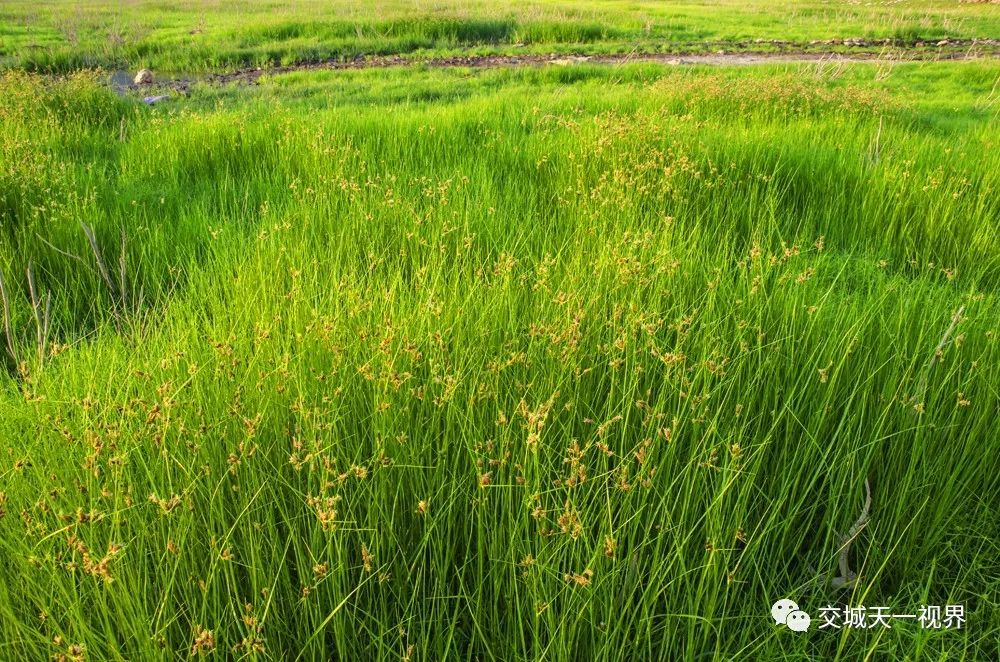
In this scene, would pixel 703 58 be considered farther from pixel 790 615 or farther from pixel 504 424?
pixel 790 615

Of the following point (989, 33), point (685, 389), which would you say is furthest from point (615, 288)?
point (989, 33)

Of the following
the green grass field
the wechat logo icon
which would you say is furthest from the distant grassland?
the wechat logo icon

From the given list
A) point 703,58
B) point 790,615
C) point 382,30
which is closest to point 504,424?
point 790,615

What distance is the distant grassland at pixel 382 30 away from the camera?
13.9 metres

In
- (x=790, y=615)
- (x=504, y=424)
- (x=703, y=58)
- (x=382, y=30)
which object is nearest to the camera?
(x=790, y=615)

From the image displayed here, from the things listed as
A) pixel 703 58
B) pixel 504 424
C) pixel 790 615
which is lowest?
pixel 790 615

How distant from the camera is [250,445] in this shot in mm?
1768

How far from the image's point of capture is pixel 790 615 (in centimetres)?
155

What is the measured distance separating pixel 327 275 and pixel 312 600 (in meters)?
1.61

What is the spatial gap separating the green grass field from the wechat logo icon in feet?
0.11

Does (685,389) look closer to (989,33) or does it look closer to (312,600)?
(312,600)

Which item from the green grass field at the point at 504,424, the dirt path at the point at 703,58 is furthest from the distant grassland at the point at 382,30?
the green grass field at the point at 504,424

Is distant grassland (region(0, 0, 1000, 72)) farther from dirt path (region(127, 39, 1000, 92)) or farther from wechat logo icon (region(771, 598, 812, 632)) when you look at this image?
wechat logo icon (region(771, 598, 812, 632))

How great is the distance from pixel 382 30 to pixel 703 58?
7.40m
